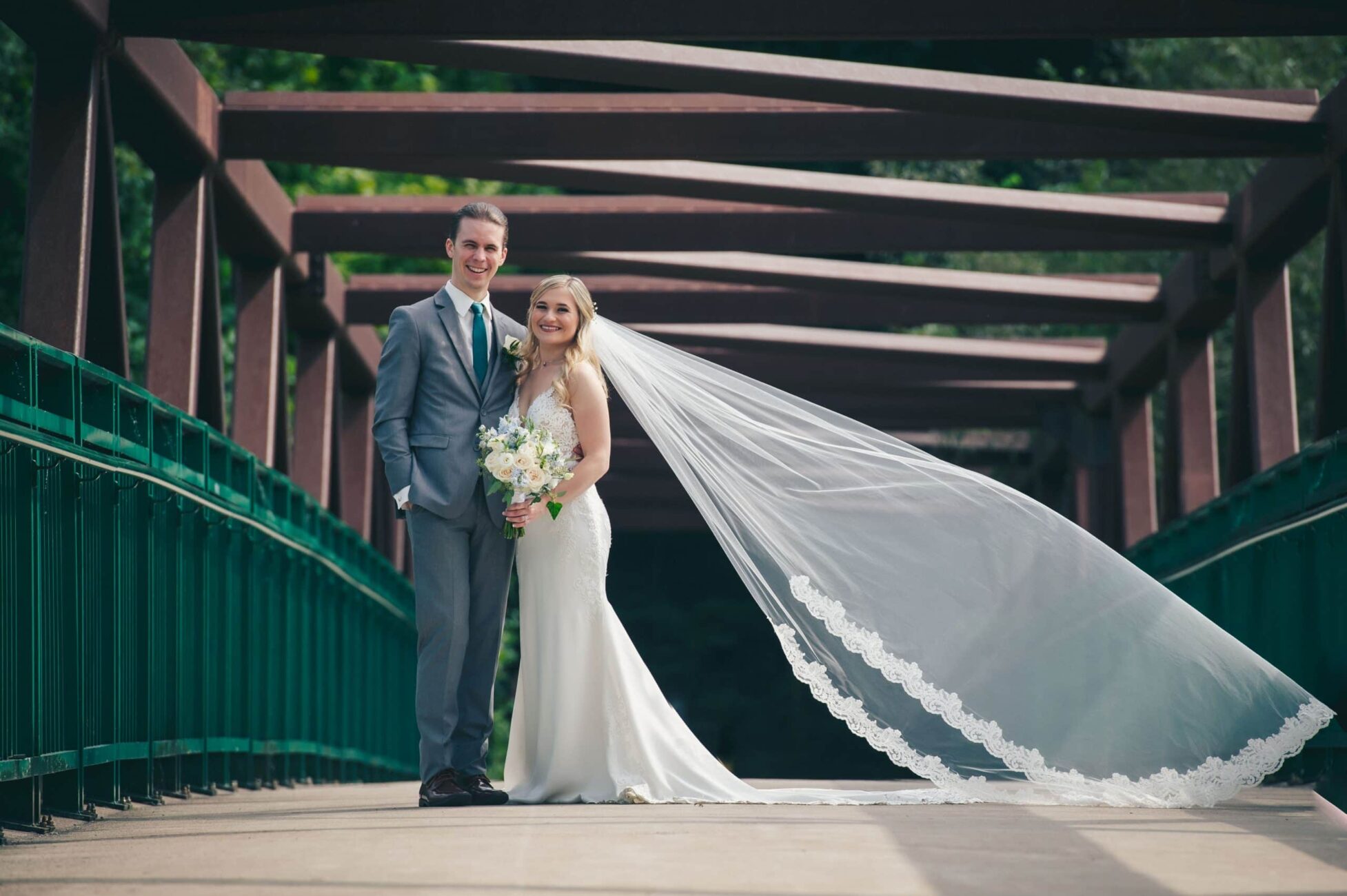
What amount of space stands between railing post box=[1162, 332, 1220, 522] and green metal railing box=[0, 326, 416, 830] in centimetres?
714

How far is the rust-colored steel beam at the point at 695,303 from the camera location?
15.2 meters

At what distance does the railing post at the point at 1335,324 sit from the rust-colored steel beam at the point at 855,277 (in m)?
4.06

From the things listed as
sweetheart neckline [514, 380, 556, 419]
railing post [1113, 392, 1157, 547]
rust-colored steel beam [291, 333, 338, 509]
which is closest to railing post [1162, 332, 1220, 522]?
railing post [1113, 392, 1157, 547]

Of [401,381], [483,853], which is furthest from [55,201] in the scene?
[483,853]

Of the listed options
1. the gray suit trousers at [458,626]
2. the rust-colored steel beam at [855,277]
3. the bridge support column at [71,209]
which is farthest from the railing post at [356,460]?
the gray suit trousers at [458,626]

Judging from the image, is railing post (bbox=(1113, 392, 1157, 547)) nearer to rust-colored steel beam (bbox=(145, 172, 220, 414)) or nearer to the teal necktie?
rust-colored steel beam (bbox=(145, 172, 220, 414))

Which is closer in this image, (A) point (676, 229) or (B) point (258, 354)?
(A) point (676, 229)

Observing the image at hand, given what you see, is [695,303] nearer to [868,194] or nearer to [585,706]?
[868,194]

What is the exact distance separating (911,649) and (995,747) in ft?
1.73

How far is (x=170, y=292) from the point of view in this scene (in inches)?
412

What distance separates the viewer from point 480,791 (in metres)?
6.92

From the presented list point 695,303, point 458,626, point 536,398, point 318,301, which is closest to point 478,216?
point 536,398

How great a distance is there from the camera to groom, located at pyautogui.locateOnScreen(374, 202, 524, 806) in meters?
6.92

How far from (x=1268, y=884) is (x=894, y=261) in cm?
3351
